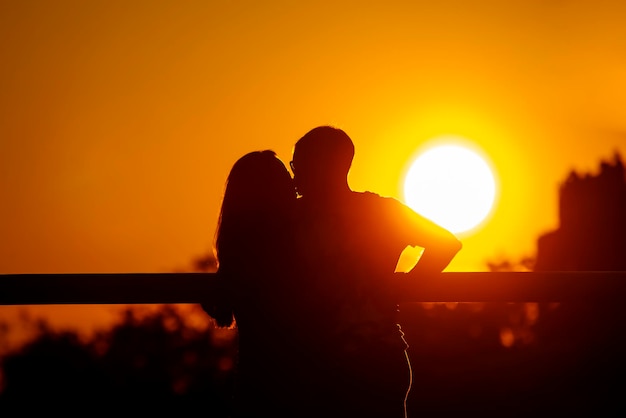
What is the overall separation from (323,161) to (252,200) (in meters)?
0.25

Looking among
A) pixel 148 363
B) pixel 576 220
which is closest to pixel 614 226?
pixel 576 220

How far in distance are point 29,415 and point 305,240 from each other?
Answer: 6463cm

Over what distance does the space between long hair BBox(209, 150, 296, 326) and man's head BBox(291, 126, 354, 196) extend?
0.07 metres

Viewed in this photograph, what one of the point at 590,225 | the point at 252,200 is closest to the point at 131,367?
the point at 590,225

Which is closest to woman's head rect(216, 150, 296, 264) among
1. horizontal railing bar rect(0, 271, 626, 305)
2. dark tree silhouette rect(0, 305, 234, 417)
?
horizontal railing bar rect(0, 271, 626, 305)

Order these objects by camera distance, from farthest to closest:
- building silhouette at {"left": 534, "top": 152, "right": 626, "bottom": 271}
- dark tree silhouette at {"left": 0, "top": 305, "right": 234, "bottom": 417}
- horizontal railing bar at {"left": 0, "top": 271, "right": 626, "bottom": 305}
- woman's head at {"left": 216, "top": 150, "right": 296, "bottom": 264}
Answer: building silhouette at {"left": 534, "top": 152, "right": 626, "bottom": 271}
dark tree silhouette at {"left": 0, "top": 305, "right": 234, "bottom": 417}
woman's head at {"left": 216, "top": 150, "right": 296, "bottom": 264}
horizontal railing bar at {"left": 0, "top": 271, "right": 626, "bottom": 305}

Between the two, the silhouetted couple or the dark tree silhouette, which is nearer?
the silhouetted couple

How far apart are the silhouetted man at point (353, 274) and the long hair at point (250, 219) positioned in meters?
0.07

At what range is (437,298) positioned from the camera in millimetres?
3242

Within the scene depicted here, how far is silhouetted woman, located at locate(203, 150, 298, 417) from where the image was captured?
3184 mm

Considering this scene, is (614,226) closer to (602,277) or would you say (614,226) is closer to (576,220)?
(576,220)

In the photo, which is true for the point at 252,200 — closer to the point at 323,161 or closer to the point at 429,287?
the point at 323,161

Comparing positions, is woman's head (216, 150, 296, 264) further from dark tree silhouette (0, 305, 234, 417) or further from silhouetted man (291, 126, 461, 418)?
dark tree silhouette (0, 305, 234, 417)

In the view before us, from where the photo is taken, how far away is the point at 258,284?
10.6ft
